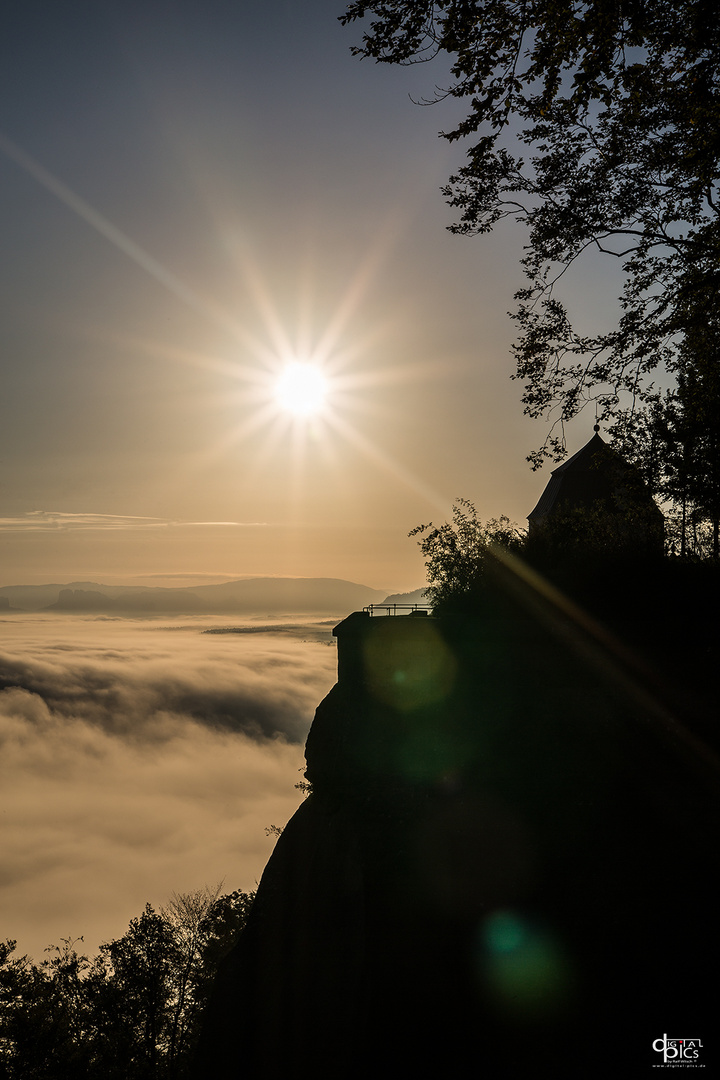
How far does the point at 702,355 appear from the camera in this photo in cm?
1494

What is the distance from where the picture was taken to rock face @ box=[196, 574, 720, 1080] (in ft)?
36.0

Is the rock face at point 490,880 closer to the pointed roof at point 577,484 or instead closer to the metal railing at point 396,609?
the metal railing at point 396,609

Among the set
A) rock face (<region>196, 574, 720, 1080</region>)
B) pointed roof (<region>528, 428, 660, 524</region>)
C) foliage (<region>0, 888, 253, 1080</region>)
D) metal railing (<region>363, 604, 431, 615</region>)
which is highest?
pointed roof (<region>528, 428, 660, 524</region>)

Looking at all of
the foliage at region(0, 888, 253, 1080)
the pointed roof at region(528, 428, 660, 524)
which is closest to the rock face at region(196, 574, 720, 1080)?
the foliage at region(0, 888, 253, 1080)

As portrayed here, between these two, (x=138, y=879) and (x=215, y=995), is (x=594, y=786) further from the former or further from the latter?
(x=138, y=879)

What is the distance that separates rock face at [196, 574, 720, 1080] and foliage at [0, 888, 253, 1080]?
1400cm

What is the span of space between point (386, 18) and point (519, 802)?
52.7ft

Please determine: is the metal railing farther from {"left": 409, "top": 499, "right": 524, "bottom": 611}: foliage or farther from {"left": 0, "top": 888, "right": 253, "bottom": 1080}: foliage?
{"left": 0, "top": 888, "right": 253, "bottom": 1080}: foliage

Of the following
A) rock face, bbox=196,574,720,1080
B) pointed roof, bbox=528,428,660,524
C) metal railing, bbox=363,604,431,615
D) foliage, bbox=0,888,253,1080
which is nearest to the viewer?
rock face, bbox=196,574,720,1080

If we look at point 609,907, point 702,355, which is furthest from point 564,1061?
point 702,355

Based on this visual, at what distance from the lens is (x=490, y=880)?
531 inches

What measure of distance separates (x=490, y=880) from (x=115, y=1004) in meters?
26.1

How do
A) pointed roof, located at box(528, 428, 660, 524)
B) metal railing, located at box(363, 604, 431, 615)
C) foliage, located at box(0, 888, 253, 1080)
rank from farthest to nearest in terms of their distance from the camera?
pointed roof, located at box(528, 428, 660, 524), foliage, located at box(0, 888, 253, 1080), metal railing, located at box(363, 604, 431, 615)

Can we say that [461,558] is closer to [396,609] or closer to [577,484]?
[396,609]
